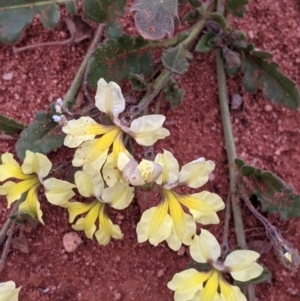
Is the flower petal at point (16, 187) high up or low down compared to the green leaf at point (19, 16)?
down

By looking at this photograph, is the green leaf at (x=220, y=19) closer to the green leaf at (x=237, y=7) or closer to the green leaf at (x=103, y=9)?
the green leaf at (x=237, y=7)

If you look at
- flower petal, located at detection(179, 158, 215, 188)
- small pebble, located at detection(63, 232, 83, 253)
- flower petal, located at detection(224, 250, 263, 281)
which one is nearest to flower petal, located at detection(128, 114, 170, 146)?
flower petal, located at detection(179, 158, 215, 188)

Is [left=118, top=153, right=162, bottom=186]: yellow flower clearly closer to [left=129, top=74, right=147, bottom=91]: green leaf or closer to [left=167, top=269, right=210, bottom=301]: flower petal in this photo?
[left=167, top=269, right=210, bottom=301]: flower petal

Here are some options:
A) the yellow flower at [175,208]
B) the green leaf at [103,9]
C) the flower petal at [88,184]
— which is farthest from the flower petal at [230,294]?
the green leaf at [103,9]

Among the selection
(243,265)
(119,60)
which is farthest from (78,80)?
(243,265)

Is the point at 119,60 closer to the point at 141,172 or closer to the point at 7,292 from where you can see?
the point at 141,172

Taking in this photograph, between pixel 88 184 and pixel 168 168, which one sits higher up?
pixel 168 168
